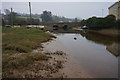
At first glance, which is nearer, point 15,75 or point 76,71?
point 15,75

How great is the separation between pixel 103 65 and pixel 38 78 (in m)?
5.17

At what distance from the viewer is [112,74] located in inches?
346

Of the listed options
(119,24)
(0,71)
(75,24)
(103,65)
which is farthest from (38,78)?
(75,24)

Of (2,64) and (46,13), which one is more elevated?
(46,13)

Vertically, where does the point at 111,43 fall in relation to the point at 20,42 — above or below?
below

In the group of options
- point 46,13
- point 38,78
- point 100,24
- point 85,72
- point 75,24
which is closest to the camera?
point 38,78

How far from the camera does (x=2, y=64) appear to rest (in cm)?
900

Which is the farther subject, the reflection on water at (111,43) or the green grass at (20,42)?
the reflection on water at (111,43)

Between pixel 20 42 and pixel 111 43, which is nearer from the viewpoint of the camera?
pixel 20 42

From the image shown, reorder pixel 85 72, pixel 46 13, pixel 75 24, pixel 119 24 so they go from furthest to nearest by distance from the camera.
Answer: pixel 46 13 < pixel 75 24 < pixel 119 24 < pixel 85 72

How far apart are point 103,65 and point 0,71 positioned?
6607mm

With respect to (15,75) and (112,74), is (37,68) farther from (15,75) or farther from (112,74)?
(112,74)

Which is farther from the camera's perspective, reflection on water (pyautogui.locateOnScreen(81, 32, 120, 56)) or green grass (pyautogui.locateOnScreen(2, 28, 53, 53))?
reflection on water (pyautogui.locateOnScreen(81, 32, 120, 56))

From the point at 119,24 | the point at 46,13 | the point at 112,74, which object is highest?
the point at 46,13
